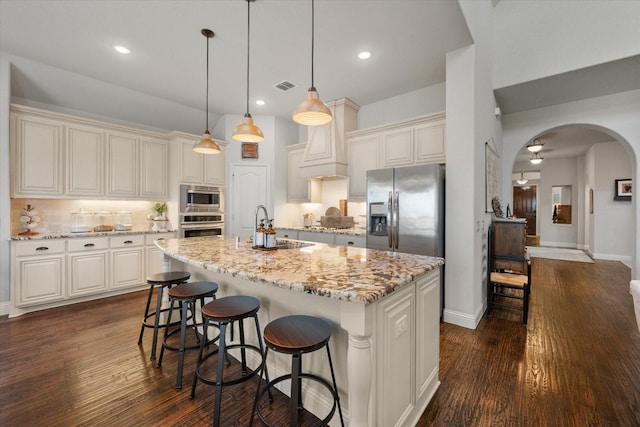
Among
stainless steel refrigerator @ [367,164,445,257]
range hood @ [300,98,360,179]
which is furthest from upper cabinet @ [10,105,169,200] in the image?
stainless steel refrigerator @ [367,164,445,257]

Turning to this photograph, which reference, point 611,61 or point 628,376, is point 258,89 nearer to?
point 611,61

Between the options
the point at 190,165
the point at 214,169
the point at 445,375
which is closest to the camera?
the point at 445,375

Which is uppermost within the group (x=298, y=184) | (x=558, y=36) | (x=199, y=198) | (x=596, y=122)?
(x=558, y=36)

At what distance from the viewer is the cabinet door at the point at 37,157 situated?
3.44 metres

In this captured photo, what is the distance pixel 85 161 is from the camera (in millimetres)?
3961

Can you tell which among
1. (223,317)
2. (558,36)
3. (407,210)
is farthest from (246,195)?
(558,36)

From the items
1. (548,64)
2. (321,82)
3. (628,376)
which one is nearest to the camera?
(628,376)

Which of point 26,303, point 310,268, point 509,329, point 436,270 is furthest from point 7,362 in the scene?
point 509,329

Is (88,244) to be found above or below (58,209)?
below

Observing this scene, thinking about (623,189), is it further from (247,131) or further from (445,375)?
(247,131)

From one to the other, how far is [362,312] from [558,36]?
4.79m

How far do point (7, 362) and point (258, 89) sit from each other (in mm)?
4094

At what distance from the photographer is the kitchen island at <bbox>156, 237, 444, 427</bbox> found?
1.21m

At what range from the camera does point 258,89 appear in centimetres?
426
